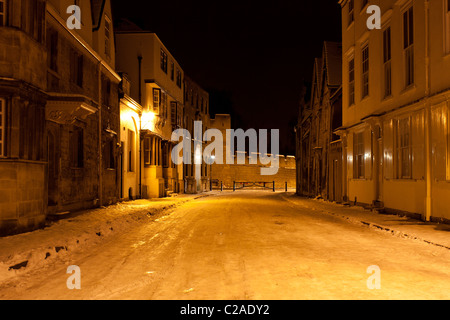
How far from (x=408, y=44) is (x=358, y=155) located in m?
6.79

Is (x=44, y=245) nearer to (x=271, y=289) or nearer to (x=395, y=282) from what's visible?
(x=271, y=289)

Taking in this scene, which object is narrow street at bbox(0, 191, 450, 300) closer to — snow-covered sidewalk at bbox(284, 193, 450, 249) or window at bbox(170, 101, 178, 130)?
snow-covered sidewalk at bbox(284, 193, 450, 249)

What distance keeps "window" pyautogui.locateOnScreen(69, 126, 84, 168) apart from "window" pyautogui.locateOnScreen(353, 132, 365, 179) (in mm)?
12867

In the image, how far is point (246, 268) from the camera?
6.88 m

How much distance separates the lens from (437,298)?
519 cm

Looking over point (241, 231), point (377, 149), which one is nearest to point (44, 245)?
point (241, 231)

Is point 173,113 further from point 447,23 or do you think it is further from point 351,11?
point 447,23

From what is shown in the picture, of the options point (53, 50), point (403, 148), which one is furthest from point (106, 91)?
point (403, 148)

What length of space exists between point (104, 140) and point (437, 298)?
692 inches

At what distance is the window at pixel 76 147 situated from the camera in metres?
16.5

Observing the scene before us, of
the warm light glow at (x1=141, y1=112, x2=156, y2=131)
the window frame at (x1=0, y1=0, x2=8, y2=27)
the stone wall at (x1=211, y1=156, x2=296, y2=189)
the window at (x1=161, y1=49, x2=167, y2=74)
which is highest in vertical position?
the window at (x1=161, y1=49, x2=167, y2=74)

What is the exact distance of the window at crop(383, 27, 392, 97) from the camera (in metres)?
16.8

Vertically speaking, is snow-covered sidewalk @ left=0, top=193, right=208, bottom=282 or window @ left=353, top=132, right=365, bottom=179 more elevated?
window @ left=353, top=132, right=365, bottom=179

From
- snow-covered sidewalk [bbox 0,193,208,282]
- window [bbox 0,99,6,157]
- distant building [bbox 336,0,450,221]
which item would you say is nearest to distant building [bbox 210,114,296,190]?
distant building [bbox 336,0,450,221]
